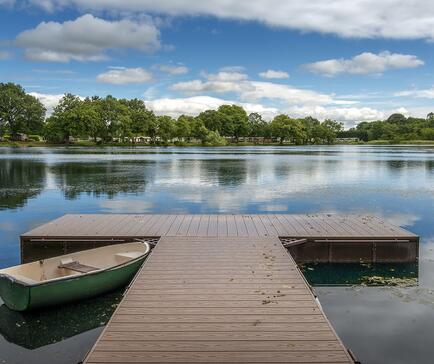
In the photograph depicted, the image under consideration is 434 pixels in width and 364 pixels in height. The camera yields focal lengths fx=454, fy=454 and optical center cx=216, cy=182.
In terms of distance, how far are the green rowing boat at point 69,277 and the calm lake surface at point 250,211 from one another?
1.11 feet

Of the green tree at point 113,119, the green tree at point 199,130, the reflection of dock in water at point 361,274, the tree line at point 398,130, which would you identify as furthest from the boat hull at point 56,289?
the tree line at point 398,130

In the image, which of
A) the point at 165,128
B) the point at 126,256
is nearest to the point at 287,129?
the point at 165,128

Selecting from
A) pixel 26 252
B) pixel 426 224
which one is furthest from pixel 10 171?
pixel 426 224

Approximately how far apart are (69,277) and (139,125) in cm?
11614

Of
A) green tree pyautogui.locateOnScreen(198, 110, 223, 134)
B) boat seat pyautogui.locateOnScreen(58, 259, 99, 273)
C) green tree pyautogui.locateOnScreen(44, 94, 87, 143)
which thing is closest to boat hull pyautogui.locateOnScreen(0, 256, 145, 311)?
boat seat pyautogui.locateOnScreen(58, 259, 99, 273)

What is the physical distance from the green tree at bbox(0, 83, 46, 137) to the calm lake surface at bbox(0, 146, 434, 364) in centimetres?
8211

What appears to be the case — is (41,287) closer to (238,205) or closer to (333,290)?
(333,290)

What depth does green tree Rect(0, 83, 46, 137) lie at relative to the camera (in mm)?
114000

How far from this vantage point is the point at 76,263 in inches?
408

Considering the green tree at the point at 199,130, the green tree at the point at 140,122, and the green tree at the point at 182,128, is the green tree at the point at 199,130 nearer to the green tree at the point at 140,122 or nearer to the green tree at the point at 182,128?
the green tree at the point at 182,128

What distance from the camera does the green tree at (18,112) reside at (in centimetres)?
11400

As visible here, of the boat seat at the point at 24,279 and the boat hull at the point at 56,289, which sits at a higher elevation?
the boat seat at the point at 24,279

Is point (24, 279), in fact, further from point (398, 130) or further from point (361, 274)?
point (398, 130)

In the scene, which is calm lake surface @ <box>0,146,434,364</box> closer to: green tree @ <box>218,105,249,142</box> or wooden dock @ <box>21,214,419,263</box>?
wooden dock @ <box>21,214,419,263</box>
